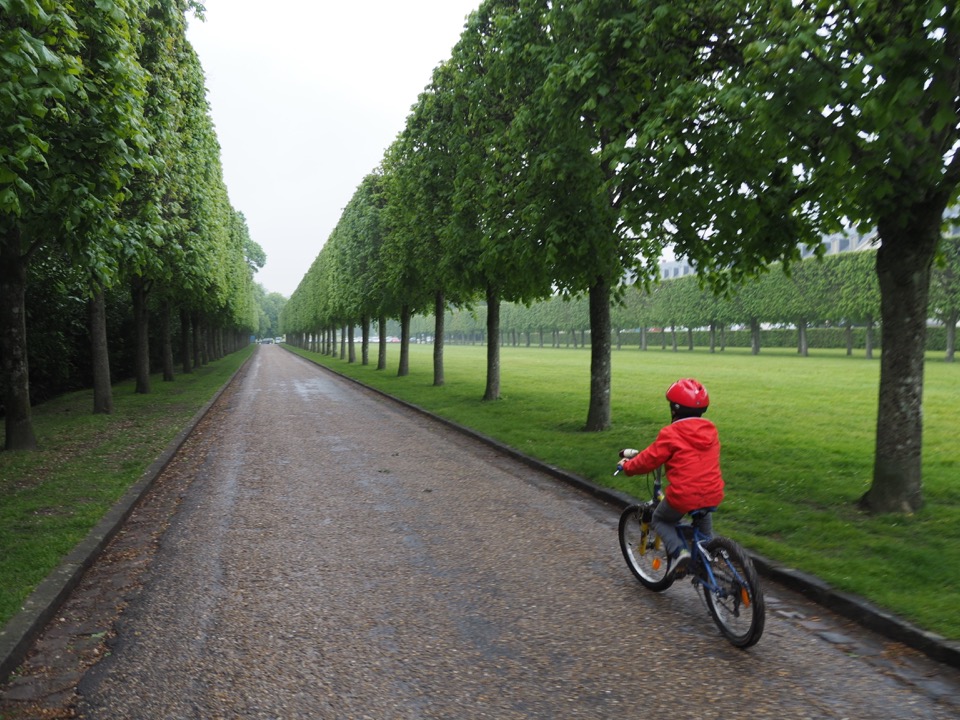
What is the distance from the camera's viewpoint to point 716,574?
4508 mm

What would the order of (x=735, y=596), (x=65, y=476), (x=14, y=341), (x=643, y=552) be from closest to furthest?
(x=735, y=596) < (x=643, y=552) < (x=65, y=476) < (x=14, y=341)

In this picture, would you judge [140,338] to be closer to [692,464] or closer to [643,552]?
[643,552]

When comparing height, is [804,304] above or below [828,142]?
below

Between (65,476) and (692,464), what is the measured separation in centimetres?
837

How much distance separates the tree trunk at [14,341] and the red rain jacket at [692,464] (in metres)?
10.6

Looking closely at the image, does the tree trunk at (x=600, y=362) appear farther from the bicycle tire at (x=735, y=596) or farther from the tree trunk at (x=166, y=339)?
the tree trunk at (x=166, y=339)

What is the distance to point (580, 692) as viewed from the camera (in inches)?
148

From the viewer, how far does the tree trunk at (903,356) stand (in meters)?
6.86

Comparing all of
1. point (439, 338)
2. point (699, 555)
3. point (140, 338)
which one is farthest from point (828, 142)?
point (140, 338)

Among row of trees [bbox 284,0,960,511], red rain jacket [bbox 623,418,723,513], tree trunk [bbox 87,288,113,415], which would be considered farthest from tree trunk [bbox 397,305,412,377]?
red rain jacket [bbox 623,418,723,513]

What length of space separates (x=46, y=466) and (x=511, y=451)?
7.03 meters

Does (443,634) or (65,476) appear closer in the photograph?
(443,634)

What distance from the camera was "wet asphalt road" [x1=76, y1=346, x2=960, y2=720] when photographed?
366cm

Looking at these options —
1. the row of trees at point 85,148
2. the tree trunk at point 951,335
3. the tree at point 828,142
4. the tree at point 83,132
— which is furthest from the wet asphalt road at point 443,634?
the tree trunk at point 951,335
